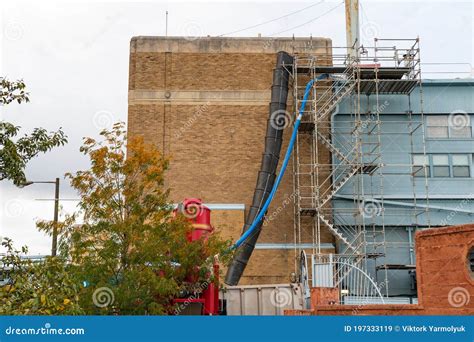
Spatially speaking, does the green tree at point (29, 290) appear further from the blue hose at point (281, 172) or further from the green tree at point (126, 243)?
the blue hose at point (281, 172)

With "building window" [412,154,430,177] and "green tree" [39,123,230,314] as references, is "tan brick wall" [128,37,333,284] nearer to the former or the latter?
"building window" [412,154,430,177]

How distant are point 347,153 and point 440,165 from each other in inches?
193

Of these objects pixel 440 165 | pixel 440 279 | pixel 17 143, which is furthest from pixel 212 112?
pixel 17 143

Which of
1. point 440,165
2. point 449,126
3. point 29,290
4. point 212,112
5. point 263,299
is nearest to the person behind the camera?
point 29,290

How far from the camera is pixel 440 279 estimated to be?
1769cm

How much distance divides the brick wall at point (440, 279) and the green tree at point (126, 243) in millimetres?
4291

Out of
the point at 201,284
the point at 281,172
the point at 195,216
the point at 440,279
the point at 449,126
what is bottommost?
the point at 201,284

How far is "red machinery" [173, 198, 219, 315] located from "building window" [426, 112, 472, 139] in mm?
15317

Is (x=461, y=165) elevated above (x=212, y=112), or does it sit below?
below

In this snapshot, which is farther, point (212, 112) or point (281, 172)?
point (212, 112)

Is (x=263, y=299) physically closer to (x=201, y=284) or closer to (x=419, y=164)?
(x=201, y=284)

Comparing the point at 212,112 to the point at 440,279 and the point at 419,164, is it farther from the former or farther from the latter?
the point at 440,279

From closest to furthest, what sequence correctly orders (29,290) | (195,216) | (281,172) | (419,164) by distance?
(29,290)
(195,216)
(281,172)
(419,164)

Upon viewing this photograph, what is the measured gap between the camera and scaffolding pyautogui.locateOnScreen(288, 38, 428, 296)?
29.0 m
